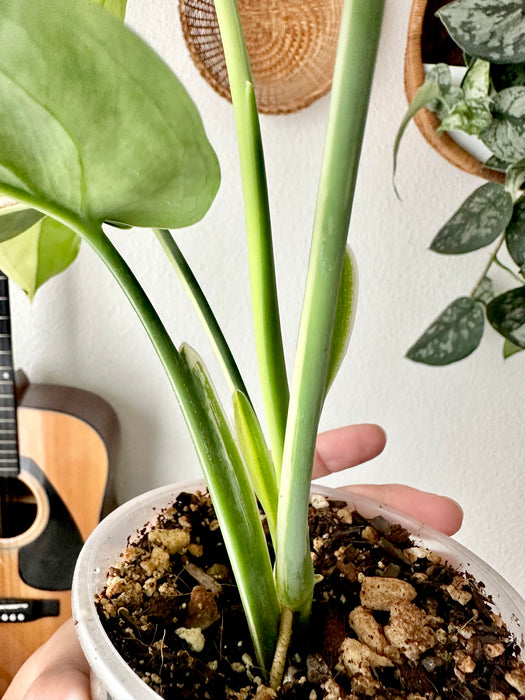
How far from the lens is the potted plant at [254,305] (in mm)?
174

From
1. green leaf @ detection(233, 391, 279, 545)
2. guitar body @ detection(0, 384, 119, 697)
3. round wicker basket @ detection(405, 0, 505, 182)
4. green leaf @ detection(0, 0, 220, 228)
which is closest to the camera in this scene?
green leaf @ detection(0, 0, 220, 228)

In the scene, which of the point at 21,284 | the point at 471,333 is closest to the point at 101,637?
the point at 21,284

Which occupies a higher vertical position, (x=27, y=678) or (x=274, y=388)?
(x=274, y=388)

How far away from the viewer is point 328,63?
671 mm

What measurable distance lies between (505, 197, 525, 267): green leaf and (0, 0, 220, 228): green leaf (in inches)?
10.5

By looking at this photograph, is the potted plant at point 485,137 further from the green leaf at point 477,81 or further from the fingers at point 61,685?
the fingers at point 61,685

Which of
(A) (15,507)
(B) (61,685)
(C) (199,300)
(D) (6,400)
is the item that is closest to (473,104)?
(C) (199,300)

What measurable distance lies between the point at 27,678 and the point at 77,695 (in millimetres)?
284

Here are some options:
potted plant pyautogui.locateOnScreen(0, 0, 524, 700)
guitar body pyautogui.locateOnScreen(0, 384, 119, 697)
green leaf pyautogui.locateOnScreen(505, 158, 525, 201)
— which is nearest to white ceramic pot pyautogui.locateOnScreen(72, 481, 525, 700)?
potted plant pyautogui.locateOnScreen(0, 0, 524, 700)

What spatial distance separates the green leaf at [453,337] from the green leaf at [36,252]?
11.5 inches

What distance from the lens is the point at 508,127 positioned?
1.25 ft

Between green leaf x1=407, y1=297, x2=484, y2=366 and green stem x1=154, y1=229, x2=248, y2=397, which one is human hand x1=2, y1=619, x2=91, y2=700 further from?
green leaf x1=407, y1=297, x2=484, y2=366

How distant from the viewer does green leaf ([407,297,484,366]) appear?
476mm

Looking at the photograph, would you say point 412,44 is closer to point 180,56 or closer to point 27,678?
point 180,56
